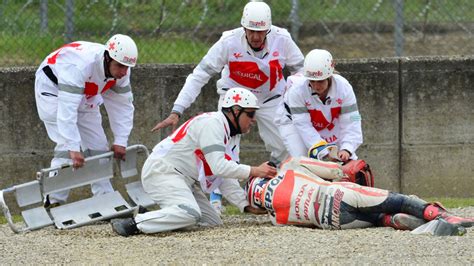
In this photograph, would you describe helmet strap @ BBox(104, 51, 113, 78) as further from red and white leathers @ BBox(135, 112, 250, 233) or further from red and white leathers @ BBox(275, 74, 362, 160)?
red and white leathers @ BBox(275, 74, 362, 160)

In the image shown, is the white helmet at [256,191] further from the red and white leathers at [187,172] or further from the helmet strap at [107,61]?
the helmet strap at [107,61]

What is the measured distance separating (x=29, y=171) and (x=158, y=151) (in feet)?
8.76

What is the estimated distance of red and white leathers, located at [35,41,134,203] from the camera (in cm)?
1114

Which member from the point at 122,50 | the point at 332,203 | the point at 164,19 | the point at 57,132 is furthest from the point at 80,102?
the point at 332,203

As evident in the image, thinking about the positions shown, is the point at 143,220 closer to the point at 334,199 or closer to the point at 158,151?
the point at 158,151

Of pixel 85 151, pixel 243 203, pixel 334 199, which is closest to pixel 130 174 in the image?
pixel 85 151

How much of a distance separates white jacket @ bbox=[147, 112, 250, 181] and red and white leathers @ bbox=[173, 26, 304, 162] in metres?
1.29

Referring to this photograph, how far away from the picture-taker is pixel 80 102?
11.4 m

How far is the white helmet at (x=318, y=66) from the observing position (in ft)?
36.4

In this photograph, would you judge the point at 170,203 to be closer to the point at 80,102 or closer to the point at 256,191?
the point at 256,191

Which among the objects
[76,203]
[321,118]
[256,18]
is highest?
[256,18]

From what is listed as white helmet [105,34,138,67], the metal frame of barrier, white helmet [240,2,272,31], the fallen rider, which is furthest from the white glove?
white helmet [105,34,138,67]

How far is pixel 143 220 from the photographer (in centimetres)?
1018

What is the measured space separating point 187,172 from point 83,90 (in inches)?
54.9
